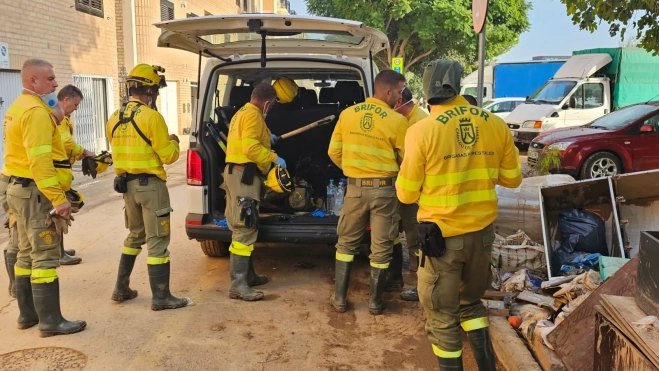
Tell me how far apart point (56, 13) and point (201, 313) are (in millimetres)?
10385

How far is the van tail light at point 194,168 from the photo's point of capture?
511 cm

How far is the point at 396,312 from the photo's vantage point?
4617 mm

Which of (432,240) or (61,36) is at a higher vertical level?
(61,36)

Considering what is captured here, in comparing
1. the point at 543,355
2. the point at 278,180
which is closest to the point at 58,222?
the point at 278,180

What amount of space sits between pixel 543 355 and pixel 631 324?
114cm

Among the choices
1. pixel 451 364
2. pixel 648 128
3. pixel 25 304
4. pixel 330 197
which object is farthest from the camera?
pixel 648 128

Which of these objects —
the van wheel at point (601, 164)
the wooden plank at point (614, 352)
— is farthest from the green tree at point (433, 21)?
the wooden plank at point (614, 352)

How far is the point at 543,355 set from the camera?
3467 mm

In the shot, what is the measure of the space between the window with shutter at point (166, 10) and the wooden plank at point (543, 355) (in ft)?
56.6

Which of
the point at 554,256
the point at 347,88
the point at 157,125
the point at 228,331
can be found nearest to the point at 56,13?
the point at 347,88

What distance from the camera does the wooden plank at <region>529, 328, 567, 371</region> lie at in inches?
129

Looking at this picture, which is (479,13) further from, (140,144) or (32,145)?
(32,145)

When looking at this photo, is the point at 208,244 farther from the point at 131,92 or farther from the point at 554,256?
the point at 554,256

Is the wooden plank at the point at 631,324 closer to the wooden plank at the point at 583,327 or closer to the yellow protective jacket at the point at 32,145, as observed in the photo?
the wooden plank at the point at 583,327
